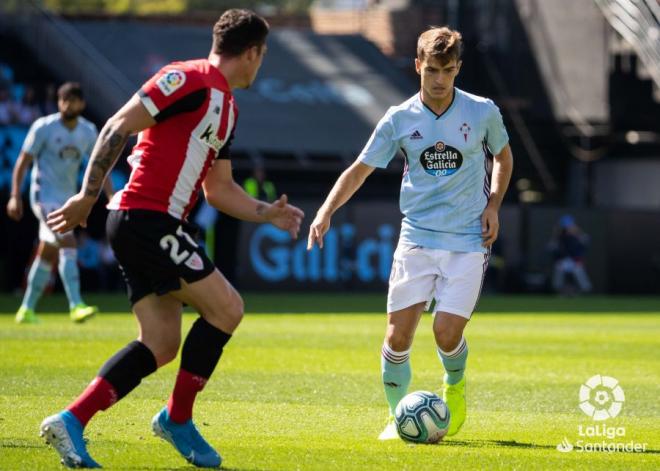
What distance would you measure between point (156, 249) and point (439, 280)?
224 cm

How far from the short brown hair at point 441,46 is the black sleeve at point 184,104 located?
1807mm

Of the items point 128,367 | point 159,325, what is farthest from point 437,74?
point 128,367

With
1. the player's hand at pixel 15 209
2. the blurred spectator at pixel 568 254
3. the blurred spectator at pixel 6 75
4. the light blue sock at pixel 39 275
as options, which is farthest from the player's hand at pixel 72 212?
the blurred spectator at pixel 568 254

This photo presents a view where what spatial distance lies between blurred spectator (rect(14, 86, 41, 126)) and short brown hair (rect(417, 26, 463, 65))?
66.8ft

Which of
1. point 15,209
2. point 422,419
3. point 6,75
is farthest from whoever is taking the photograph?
point 6,75

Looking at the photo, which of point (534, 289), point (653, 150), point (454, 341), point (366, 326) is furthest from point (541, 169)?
point (454, 341)

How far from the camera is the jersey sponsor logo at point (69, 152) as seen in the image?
15516 millimetres

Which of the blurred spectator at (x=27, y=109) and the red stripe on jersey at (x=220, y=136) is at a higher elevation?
the red stripe on jersey at (x=220, y=136)

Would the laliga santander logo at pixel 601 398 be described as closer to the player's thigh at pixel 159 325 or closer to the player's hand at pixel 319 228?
the player's hand at pixel 319 228

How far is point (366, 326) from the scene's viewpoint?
18297mm

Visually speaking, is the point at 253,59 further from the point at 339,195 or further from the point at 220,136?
the point at 339,195

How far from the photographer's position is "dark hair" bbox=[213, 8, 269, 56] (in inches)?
277

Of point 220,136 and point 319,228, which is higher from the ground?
point 220,136

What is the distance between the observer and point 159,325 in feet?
23.0
